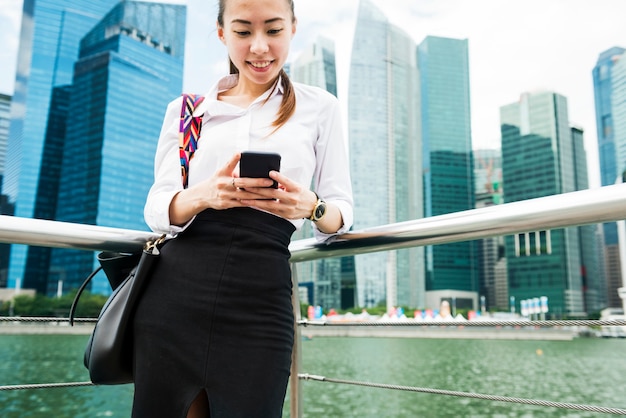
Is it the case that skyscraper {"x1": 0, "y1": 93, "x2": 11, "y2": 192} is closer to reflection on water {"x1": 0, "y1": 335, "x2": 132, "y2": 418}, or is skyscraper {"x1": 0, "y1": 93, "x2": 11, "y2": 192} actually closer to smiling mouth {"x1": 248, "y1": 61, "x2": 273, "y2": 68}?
reflection on water {"x1": 0, "y1": 335, "x2": 132, "y2": 418}

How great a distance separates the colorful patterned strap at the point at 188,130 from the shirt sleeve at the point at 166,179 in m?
0.02

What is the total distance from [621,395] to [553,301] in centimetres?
4279

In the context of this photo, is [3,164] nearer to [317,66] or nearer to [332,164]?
[317,66]

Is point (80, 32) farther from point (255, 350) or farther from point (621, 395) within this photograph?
point (255, 350)

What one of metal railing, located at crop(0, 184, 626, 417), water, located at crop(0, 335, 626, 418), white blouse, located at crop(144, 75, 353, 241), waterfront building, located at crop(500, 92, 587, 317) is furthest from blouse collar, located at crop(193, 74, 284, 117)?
waterfront building, located at crop(500, 92, 587, 317)

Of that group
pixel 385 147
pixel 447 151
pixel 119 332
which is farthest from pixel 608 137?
pixel 119 332

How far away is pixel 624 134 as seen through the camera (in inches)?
3206

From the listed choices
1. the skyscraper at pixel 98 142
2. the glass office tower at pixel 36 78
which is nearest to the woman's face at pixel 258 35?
the skyscraper at pixel 98 142

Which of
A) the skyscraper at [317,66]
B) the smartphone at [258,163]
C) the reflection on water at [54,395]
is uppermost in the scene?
the skyscraper at [317,66]

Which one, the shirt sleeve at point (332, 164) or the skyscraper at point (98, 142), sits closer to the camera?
the shirt sleeve at point (332, 164)

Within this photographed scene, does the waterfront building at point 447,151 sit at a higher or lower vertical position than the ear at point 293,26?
higher

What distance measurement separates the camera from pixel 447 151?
77.9m

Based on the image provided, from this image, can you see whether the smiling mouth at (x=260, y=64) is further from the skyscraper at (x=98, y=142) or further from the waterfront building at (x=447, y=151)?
the waterfront building at (x=447, y=151)

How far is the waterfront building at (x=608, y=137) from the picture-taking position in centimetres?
7650
